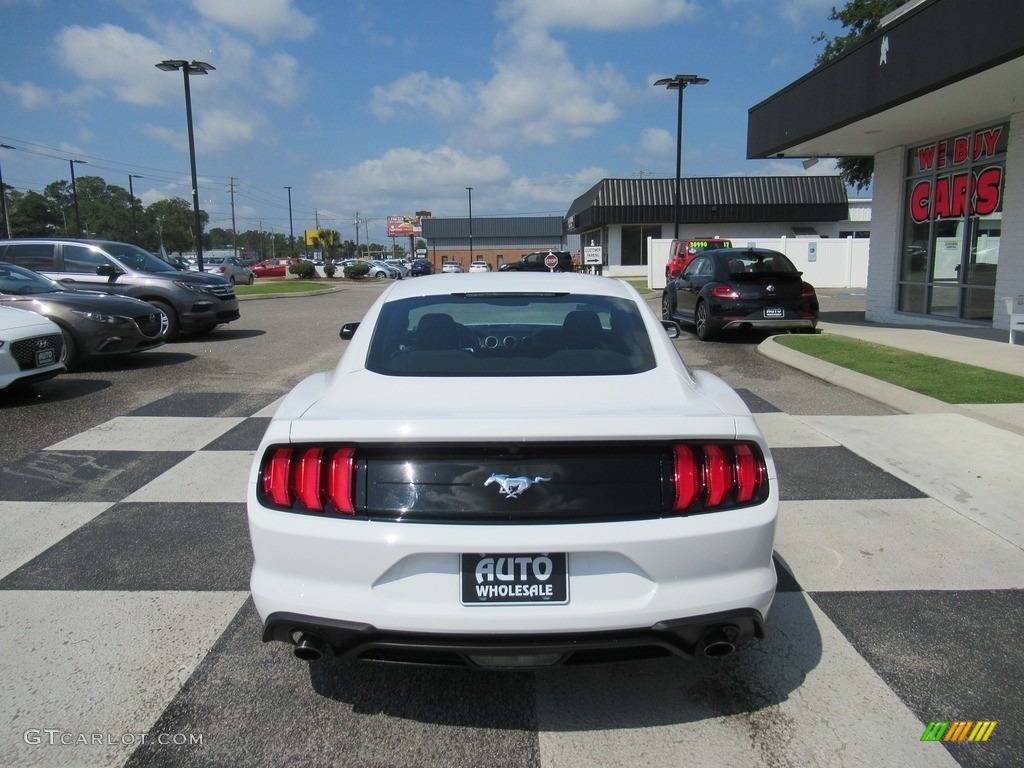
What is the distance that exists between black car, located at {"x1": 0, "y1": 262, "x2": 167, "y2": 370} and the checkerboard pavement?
4.97 metres

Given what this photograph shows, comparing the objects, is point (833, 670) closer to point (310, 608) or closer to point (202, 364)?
point (310, 608)

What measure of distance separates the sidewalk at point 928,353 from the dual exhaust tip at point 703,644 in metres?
5.11

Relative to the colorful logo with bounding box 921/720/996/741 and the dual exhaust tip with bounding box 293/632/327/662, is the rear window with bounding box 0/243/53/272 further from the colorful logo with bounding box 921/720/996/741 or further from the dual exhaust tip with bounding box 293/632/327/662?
the colorful logo with bounding box 921/720/996/741

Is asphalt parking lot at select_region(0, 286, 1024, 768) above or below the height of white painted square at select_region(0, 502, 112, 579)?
below

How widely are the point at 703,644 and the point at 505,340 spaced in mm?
1882

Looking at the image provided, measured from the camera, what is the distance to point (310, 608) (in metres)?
2.46

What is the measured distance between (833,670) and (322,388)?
7.69ft

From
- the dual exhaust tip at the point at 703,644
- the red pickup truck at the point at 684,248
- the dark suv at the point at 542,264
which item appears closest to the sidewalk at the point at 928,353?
the dual exhaust tip at the point at 703,644

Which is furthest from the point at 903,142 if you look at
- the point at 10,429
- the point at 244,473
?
the point at 10,429

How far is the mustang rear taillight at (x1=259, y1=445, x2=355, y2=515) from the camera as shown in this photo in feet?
8.27

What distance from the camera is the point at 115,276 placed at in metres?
12.2

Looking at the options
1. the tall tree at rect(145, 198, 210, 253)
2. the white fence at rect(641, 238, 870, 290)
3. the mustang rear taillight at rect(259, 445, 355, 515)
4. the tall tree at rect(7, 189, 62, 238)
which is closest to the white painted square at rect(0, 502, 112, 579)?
the mustang rear taillight at rect(259, 445, 355, 515)

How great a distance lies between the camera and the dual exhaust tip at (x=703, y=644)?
2.48 m

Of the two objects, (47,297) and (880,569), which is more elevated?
(47,297)
